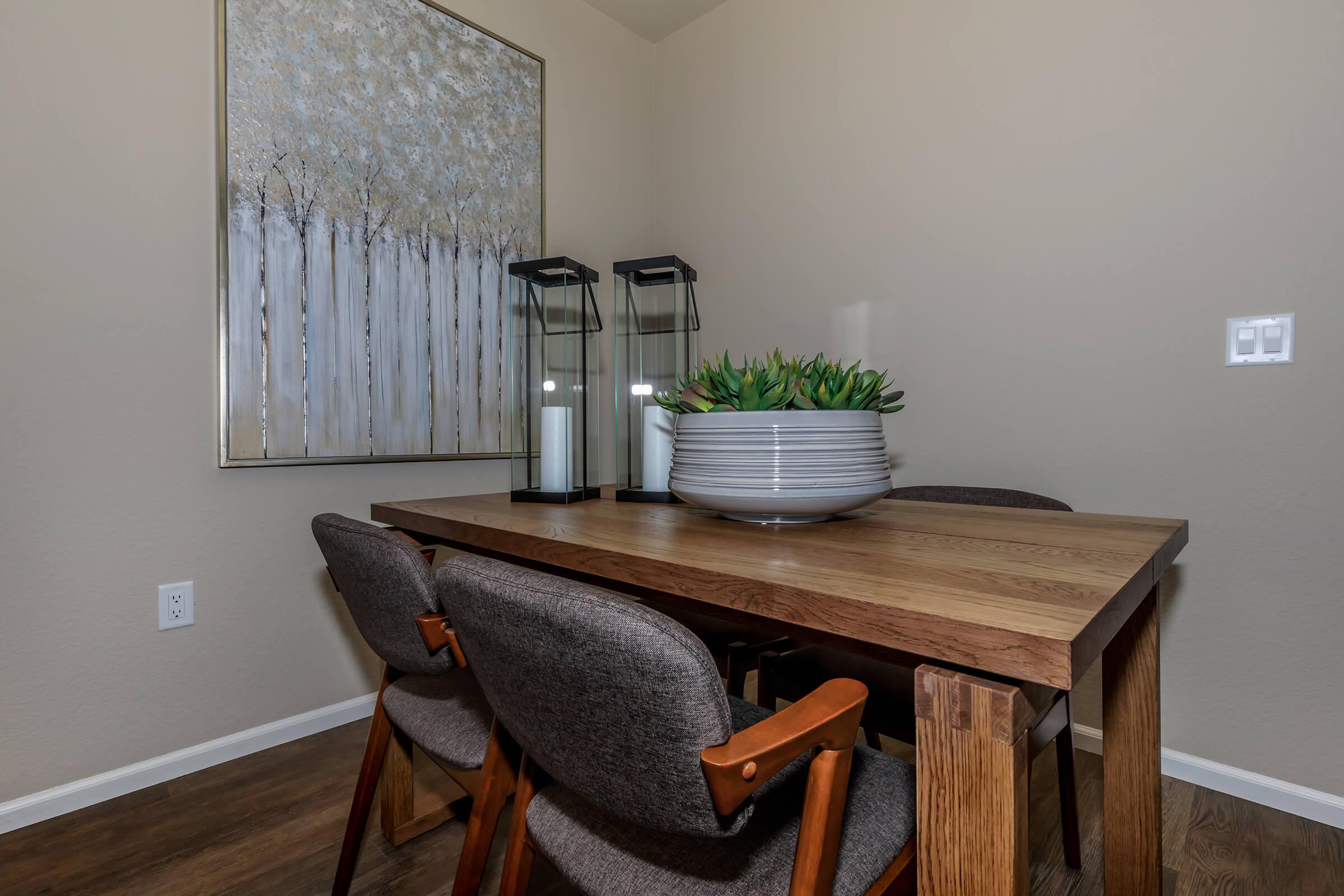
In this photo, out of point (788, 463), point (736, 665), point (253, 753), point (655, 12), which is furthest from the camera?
point (655, 12)

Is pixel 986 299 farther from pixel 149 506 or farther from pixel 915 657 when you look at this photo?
pixel 149 506

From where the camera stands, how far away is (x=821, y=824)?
615mm

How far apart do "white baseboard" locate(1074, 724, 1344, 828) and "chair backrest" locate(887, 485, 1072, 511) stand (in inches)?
28.6

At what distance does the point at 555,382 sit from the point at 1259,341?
1606 millimetres

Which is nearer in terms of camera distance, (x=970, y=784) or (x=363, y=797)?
(x=970, y=784)

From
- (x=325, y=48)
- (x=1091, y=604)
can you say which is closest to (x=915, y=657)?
(x=1091, y=604)

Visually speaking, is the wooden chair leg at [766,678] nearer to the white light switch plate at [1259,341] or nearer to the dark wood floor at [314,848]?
the dark wood floor at [314,848]

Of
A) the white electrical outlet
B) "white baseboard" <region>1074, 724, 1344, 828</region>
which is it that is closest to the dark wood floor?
"white baseboard" <region>1074, 724, 1344, 828</region>

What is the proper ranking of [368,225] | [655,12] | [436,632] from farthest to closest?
1. [655,12]
2. [368,225]
3. [436,632]

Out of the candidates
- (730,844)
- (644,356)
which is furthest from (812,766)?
(644,356)

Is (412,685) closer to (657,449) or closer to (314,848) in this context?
(314,848)

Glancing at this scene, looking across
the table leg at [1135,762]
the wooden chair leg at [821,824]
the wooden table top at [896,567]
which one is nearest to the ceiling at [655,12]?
the wooden table top at [896,567]

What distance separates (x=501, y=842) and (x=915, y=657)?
108 centimetres

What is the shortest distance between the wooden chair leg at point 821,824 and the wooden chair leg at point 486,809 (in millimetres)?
439
